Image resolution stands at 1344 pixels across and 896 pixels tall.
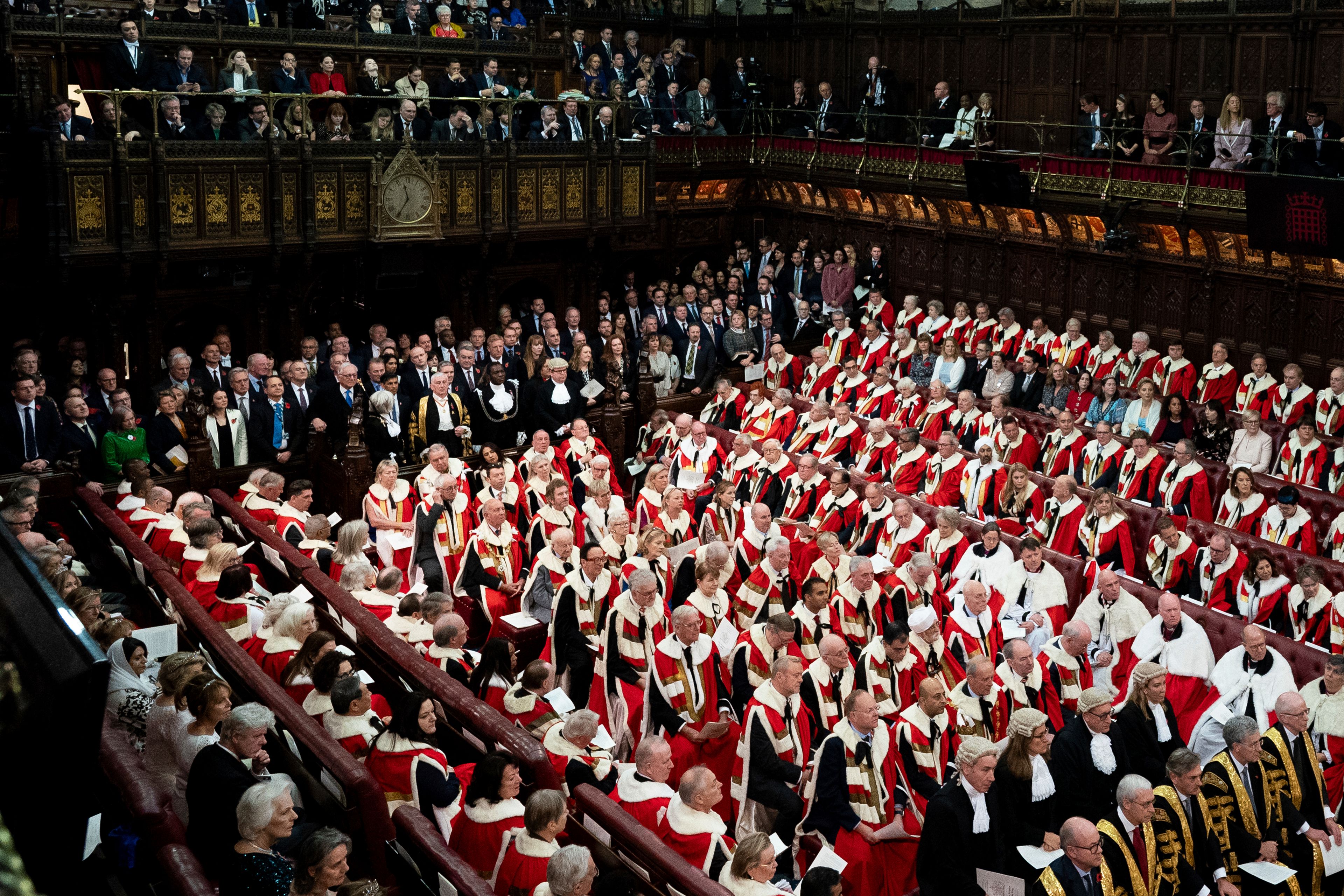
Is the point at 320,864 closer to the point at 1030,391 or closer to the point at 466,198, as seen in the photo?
the point at 1030,391

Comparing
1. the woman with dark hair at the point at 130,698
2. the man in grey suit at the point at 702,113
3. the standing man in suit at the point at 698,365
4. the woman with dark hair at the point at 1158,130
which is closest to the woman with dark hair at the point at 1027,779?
the woman with dark hair at the point at 130,698

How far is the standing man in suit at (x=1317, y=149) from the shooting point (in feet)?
45.6

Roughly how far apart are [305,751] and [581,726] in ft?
4.74

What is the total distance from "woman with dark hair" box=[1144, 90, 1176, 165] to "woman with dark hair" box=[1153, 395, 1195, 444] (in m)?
3.35

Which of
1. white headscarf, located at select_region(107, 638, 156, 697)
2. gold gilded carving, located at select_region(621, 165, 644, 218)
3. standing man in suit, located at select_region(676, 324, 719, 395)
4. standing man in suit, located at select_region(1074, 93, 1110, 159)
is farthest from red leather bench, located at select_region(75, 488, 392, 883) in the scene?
standing man in suit, located at select_region(1074, 93, 1110, 159)

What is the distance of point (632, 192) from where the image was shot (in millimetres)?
18578

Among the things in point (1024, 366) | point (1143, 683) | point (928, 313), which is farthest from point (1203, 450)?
point (1143, 683)

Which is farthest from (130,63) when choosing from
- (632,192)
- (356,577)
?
(356,577)

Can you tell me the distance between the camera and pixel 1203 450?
1383 cm

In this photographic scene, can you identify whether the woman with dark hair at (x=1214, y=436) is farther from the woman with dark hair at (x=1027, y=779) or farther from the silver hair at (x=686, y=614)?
the woman with dark hair at (x=1027, y=779)

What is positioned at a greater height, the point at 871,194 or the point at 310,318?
the point at 871,194

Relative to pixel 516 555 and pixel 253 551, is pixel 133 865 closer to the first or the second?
pixel 253 551

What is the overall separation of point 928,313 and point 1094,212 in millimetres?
2880

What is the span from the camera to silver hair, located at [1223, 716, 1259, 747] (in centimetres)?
698
